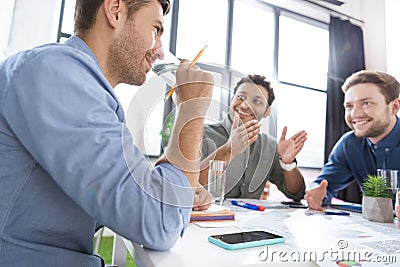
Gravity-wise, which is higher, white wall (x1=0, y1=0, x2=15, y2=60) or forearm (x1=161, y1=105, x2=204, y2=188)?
white wall (x1=0, y1=0, x2=15, y2=60)

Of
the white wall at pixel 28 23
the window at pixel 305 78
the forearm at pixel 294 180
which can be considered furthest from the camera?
the window at pixel 305 78

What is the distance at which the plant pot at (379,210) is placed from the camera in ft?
2.64

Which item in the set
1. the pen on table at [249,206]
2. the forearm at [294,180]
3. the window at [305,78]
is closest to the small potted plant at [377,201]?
the pen on table at [249,206]

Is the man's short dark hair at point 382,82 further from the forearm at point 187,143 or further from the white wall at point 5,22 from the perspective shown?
the white wall at point 5,22

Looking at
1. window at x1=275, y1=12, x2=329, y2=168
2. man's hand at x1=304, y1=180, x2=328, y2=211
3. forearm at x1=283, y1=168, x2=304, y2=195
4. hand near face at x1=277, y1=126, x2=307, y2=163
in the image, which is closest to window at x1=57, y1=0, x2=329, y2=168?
window at x1=275, y1=12, x2=329, y2=168

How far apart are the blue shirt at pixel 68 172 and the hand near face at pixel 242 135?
0.19 metres

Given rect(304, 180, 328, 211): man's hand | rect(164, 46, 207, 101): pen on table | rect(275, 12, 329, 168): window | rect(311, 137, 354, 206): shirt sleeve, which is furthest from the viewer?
rect(275, 12, 329, 168): window

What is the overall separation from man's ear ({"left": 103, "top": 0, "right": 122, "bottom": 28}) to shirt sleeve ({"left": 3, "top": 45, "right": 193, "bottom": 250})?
172 mm

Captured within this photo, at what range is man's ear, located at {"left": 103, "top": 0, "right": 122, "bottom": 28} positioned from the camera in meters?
0.56

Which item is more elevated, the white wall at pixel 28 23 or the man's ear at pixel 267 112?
the white wall at pixel 28 23

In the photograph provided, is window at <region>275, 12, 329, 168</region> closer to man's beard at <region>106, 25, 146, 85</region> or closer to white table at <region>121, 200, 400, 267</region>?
white table at <region>121, 200, 400, 267</region>

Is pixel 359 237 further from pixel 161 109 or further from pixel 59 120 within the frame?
pixel 59 120

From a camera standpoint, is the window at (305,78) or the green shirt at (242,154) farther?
the window at (305,78)

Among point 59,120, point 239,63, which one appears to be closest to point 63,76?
point 59,120
